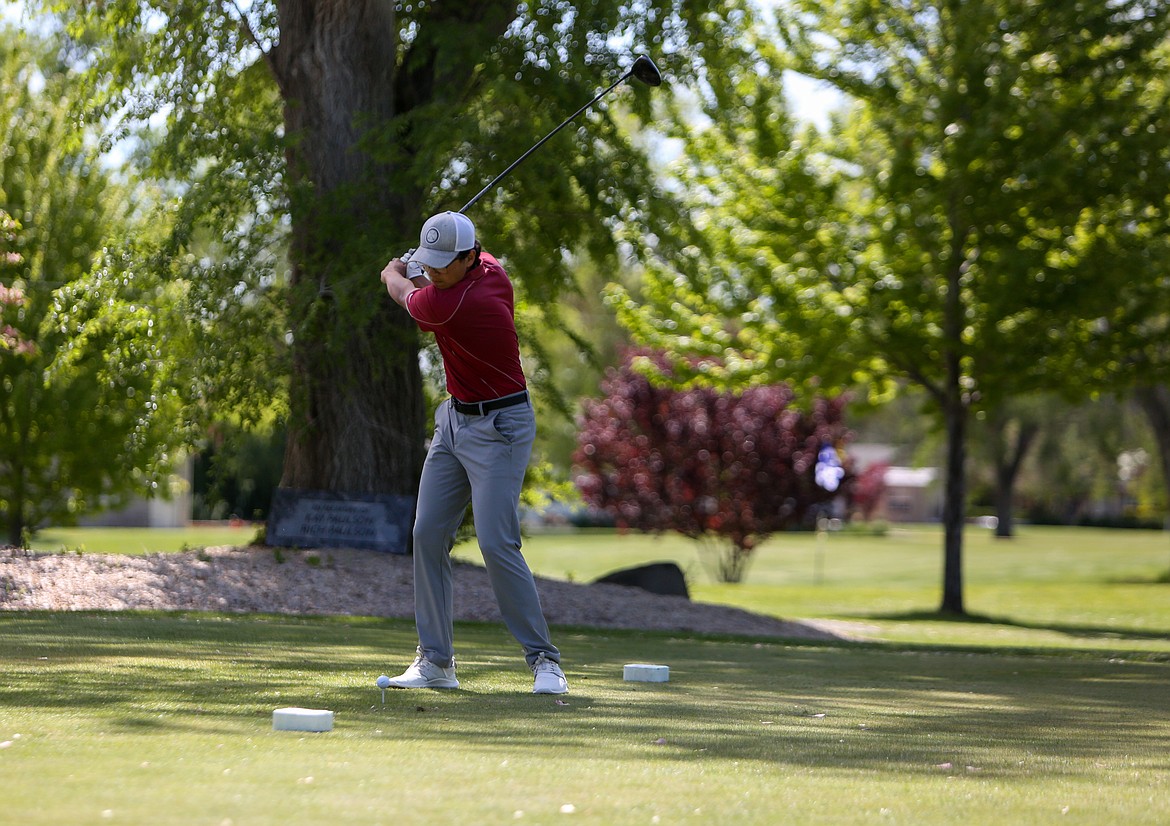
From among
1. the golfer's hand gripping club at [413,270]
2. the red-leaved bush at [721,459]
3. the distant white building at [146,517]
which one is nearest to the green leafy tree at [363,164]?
the golfer's hand gripping club at [413,270]

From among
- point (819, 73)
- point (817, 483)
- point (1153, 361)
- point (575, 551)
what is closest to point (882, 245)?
point (819, 73)

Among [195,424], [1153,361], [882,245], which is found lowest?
[195,424]

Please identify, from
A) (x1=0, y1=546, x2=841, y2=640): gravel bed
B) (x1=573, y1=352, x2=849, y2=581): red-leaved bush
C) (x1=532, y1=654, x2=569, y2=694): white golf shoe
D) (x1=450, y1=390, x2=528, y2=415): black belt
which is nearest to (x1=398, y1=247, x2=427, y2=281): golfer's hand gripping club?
(x1=450, y1=390, x2=528, y2=415): black belt

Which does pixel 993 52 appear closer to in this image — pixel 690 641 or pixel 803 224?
pixel 803 224

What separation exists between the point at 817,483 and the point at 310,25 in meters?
19.8

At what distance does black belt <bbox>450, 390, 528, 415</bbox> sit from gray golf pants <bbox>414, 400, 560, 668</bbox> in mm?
21

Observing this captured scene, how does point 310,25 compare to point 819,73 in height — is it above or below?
below

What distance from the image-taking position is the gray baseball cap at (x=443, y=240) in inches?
259

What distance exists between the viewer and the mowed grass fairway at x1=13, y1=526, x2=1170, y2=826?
418 centimetres

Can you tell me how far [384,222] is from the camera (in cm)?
1384

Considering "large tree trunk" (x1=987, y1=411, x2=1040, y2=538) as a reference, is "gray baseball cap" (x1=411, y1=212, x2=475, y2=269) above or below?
below

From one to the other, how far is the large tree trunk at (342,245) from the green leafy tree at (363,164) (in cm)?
2

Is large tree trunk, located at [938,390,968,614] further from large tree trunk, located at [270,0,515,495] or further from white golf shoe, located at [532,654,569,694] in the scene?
white golf shoe, located at [532,654,569,694]

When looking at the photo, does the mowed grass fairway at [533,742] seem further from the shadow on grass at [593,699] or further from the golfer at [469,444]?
the golfer at [469,444]
